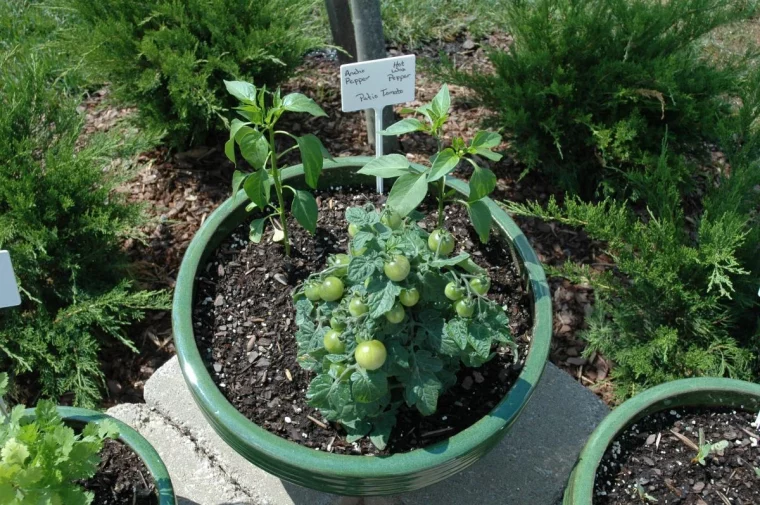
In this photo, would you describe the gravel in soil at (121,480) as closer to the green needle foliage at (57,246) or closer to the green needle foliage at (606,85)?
the green needle foliage at (57,246)

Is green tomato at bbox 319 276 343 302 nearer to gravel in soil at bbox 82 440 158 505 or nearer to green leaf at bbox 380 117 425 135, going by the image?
green leaf at bbox 380 117 425 135

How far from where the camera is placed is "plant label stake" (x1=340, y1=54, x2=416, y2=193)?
2.07 m

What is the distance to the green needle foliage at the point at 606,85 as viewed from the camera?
Result: 254 centimetres

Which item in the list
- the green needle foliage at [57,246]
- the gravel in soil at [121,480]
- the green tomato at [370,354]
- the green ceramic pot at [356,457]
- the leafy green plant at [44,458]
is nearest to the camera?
the leafy green plant at [44,458]

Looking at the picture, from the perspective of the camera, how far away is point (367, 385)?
1.54 m

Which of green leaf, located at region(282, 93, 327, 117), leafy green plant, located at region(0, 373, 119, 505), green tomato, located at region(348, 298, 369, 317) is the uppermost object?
green leaf, located at region(282, 93, 327, 117)

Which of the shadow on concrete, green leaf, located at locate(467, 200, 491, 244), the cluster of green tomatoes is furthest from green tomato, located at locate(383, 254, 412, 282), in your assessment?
the shadow on concrete

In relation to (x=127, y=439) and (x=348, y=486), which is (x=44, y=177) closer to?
(x=127, y=439)

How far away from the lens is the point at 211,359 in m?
1.94

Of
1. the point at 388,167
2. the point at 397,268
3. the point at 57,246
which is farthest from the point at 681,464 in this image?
the point at 57,246

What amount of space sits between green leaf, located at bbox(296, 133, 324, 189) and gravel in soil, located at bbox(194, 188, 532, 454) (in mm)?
386

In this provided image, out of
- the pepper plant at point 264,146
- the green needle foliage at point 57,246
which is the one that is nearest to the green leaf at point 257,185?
the pepper plant at point 264,146

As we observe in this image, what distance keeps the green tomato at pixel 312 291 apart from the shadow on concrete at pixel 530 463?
71cm

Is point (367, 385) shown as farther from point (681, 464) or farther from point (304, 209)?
point (681, 464)
